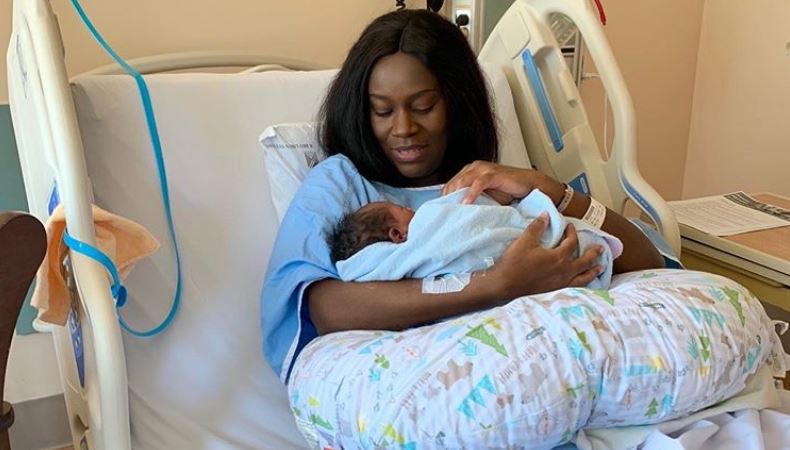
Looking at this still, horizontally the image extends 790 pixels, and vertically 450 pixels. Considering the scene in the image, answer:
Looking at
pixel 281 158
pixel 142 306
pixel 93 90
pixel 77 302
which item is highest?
pixel 93 90

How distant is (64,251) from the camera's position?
1122 millimetres

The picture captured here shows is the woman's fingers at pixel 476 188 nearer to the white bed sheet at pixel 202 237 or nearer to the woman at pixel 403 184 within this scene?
the woman at pixel 403 184

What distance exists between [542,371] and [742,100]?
193cm

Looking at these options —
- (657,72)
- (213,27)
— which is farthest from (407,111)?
(657,72)

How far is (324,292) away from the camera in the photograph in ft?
4.15

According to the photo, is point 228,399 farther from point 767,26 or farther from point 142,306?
point 767,26

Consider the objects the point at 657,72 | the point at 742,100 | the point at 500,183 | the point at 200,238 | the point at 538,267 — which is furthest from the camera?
the point at 657,72

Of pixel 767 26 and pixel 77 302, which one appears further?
pixel 767 26

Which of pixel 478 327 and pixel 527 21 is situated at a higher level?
pixel 527 21

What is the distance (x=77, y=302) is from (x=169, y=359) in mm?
242

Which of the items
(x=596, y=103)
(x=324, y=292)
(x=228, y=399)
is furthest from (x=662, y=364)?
(x=596, y=103)

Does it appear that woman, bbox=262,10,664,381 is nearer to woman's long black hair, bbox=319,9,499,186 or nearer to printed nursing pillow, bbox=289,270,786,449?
woman's long black hair, bbox=319,9,499,186

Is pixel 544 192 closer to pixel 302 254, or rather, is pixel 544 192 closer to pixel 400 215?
pixel 400 215

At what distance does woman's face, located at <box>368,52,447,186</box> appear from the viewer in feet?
4.53
